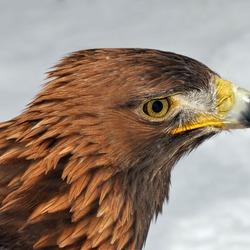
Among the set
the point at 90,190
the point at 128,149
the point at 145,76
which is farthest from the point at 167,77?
the point at 90,190

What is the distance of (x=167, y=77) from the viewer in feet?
16.4

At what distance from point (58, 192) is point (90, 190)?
0.90 feet

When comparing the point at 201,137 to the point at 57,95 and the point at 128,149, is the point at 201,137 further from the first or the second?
the point at 57,95

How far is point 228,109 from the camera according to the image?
5445mm

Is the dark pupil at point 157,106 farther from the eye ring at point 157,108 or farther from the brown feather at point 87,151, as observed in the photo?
the brown feather at point 87,151

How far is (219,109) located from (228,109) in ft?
0.29

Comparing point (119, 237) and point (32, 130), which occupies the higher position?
point (32, 130)

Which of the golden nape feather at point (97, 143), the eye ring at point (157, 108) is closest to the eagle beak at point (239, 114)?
the golden nape feather at point (97, 143)

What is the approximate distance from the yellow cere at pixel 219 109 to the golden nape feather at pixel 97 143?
0.01 metres

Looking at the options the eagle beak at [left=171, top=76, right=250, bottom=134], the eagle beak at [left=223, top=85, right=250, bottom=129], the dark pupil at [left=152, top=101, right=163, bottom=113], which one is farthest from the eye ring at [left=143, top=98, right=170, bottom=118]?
the eagle beak at [left=223, top=85, right=250, bottom=129]

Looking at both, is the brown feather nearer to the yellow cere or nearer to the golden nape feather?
the golden nape feather

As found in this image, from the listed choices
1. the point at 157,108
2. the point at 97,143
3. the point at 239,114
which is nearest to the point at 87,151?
the point at 97,143

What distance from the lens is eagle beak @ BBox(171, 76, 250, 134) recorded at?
17.6ft

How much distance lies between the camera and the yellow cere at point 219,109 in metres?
5.26
